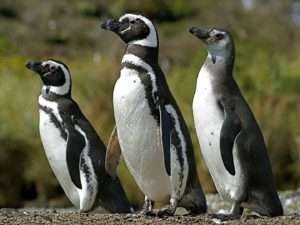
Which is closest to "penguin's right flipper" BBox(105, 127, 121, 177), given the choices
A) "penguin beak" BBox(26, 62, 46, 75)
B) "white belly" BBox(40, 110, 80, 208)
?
"white belly" BBox(40, 110, 80, 208)

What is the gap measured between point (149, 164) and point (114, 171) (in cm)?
64

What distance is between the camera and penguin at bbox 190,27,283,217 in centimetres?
650

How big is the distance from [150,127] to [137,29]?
714 mm

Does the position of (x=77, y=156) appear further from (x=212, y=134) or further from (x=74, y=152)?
(x=212, y=134)

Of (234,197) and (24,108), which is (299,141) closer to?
(24,108)

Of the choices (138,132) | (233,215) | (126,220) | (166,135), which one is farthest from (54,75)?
(233,215)

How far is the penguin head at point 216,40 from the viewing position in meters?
6.73

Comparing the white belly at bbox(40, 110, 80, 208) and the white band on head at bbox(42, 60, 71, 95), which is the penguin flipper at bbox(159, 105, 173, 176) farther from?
the white band on head at bbox(42, 60, 71, 95)

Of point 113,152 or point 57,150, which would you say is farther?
point 57,150

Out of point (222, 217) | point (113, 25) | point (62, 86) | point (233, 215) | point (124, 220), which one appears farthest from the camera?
point (62, 86)

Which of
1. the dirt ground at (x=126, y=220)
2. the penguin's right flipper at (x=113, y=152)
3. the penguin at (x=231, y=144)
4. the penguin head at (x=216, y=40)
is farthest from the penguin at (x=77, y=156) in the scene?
the penguin head at (x=216, y=40)

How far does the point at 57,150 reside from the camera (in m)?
7.39

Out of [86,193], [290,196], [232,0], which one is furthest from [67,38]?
[86,193]

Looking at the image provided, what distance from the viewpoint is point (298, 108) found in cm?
1571
